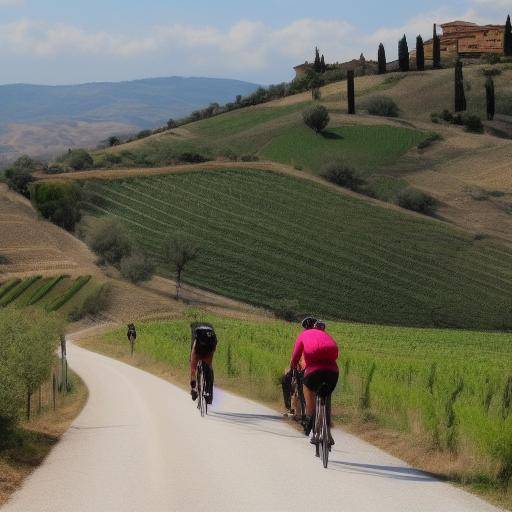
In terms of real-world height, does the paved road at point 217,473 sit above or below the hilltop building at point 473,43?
below

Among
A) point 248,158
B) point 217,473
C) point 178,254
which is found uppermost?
point 217,473

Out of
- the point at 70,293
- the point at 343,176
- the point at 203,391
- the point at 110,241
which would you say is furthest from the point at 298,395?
the point at 343,176

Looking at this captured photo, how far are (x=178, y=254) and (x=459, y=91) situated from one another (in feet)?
211

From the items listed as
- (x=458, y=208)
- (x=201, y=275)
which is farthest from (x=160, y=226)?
(x=458, y=208)

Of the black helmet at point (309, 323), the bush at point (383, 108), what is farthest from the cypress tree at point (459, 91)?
the black helmet at point (309, 323)

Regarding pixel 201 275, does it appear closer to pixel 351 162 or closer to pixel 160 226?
pixel 160 226

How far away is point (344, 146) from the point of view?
114 meters

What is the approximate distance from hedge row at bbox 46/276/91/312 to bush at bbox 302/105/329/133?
190 feet

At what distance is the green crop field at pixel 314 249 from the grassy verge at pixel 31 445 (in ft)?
157

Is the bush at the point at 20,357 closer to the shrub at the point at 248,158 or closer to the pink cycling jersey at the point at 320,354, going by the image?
the pink cycling jersey at the point at 320,354

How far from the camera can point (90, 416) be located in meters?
17.7

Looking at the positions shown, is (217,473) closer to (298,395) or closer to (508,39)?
(298,395)

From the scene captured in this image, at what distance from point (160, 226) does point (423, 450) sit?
69613 millimetres

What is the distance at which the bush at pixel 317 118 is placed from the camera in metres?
120
